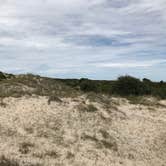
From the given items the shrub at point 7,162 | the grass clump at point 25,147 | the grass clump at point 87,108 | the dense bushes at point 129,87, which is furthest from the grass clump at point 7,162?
the dense bushes at point 129,87

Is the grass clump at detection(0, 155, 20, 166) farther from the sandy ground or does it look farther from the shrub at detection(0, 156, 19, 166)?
the sandy ground

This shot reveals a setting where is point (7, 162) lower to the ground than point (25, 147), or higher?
lower

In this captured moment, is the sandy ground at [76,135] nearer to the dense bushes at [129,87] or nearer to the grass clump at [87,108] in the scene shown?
the grass clump at [87,108]

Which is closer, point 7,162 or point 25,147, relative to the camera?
point 7,162

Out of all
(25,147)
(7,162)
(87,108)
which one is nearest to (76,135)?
(25,147)

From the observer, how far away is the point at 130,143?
888 inches

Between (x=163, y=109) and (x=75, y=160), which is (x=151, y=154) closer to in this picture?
(x=75, y=160)

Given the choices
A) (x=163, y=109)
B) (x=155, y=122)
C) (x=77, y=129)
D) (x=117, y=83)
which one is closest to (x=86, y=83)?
(x=117, y=83)

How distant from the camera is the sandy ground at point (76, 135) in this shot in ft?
61.5

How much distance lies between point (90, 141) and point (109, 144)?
0.97 m

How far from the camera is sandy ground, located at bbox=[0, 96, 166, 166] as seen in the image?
18750 mm

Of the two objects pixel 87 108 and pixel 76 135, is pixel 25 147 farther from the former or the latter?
pixel 87 108

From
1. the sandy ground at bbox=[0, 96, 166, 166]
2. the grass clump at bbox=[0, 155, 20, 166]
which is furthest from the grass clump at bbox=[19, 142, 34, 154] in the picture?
the grass clump at bbox=[0, 155, 20, 166]

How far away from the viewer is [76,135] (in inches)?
855
